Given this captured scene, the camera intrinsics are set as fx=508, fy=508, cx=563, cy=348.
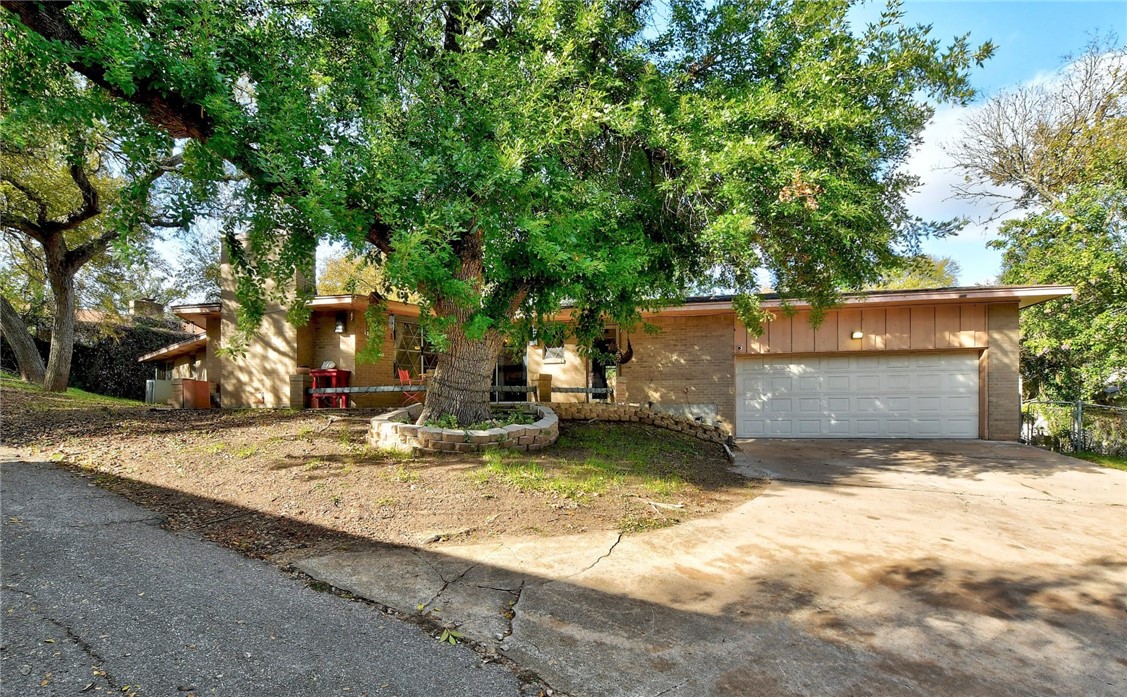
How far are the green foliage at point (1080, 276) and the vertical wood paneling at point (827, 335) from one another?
5426mm

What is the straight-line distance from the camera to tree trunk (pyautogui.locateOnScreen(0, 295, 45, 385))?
1230 centimetres

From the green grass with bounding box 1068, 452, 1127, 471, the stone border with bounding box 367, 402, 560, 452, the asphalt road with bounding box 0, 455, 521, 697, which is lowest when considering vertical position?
the green grass with bounding box 1068, 452, 1127, 471

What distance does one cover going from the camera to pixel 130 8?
4.82 metres

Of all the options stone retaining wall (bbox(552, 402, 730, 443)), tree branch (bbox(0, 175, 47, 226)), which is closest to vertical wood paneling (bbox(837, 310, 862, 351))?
stone retaining wall (bbox(552, 402, 730, 443))

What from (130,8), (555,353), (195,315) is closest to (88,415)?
(195,315)

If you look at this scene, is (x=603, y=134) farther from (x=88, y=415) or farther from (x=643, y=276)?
(x=88, y=415)

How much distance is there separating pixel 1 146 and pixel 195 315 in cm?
450

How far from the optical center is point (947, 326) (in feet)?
35.5

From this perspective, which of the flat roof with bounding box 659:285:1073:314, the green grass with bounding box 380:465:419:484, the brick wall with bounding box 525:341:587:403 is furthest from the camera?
the brick wall with bounding box 525:341:587:403

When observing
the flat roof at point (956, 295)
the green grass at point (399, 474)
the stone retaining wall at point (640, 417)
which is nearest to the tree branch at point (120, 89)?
the green grass at point (399, 474)

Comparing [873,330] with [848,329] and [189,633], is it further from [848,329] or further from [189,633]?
[189,633]

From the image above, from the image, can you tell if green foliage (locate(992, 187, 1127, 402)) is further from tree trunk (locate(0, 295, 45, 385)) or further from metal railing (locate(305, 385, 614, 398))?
tree trunk (locate(0, 295, 45, 385))

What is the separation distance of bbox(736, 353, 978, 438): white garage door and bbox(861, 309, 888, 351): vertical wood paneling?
39cm

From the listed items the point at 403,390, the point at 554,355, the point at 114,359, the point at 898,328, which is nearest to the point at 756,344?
the point at 898,328
